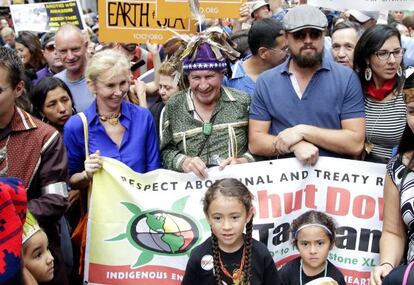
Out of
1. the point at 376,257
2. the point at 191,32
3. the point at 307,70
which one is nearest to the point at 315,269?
the point at 376,257

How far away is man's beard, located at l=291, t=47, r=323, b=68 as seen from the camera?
14.4 feet

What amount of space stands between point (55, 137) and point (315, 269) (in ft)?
5.55

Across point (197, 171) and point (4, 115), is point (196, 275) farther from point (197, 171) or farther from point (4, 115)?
point (4, 115)

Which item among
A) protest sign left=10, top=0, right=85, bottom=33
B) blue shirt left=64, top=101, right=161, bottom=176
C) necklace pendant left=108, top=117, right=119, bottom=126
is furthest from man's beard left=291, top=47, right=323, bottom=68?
protest sign left=10, top=0, right=85, bottom=33

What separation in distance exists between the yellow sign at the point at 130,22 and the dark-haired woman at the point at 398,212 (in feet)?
10.1

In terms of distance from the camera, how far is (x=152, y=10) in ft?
20.9

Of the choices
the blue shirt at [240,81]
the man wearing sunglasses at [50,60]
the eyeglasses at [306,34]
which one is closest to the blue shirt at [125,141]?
the blue shirt at [240,81]

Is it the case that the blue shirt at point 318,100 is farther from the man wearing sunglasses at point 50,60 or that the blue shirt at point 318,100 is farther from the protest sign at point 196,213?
the man wearing sunglasses at point 50,60

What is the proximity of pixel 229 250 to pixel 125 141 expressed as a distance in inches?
51.8

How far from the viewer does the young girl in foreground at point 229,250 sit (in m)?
3.64

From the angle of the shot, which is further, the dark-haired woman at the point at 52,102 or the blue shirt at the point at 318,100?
the dark-haired woman at the point at 52,102

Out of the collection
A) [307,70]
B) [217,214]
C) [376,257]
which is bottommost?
[376,257]

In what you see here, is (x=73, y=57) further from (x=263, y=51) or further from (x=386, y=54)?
(x=386, y=54)

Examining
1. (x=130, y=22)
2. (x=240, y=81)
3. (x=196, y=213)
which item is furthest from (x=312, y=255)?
(x=130, y=22)
